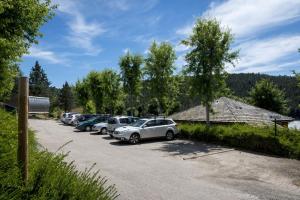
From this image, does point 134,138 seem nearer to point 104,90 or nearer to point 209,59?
point 209,59

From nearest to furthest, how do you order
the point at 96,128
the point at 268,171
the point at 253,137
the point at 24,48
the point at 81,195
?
1. the point at 81,195
2. the point at 24,48
3. the point at 268,171
4. the point at 253,137
5. the point at 96,128

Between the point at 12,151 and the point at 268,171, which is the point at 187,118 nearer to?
the point at 268,171

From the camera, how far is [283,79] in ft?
375

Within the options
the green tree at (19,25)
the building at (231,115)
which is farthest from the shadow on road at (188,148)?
the building at (231,115)

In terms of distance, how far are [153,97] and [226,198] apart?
2428 cm

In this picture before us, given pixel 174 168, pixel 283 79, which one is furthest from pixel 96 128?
pixel 283 79

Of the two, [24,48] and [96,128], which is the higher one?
[24,48]

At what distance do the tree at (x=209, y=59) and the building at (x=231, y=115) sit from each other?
8.33 m

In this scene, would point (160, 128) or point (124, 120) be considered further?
point (124, 120)

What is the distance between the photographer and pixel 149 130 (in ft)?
74.0

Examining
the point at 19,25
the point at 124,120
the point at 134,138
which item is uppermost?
the point at 19,25

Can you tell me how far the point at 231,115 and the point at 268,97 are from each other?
23.5 meters

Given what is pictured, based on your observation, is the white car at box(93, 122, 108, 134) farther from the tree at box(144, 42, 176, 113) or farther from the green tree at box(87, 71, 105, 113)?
the green tree at box(87, 71, 105, 113)

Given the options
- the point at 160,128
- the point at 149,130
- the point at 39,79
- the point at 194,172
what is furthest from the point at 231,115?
the point at 39,79
